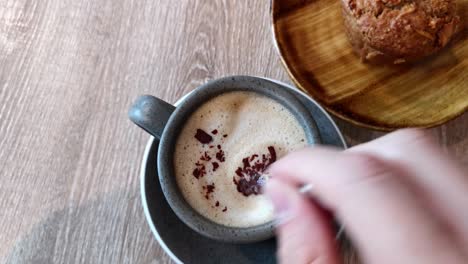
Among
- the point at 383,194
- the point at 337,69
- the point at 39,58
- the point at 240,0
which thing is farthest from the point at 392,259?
the point at 39,58

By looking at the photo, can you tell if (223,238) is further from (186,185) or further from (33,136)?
(33,136)

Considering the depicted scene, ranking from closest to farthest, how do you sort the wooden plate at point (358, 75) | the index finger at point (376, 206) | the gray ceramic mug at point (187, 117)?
the index finger at point (376, 206) → the gray ceramic mug at point (187, 117) → the wooden plate at point (358, 75)

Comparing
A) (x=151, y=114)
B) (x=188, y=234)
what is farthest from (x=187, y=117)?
(x=188, y=234)

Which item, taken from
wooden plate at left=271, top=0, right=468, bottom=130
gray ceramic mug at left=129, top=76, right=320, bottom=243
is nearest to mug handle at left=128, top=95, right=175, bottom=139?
gray ceramic mug at left=129, top=76, right=320, bottom=243

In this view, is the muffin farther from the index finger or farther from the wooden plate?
the index finger

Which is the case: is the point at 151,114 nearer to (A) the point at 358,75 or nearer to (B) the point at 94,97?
(B) the point at 94,97

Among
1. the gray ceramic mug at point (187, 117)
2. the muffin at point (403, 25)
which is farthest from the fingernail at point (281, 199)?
the muffin at point (403, 25)

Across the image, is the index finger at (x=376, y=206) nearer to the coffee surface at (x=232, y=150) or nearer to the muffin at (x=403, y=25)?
the coffee surface at (x=232, y=150)
